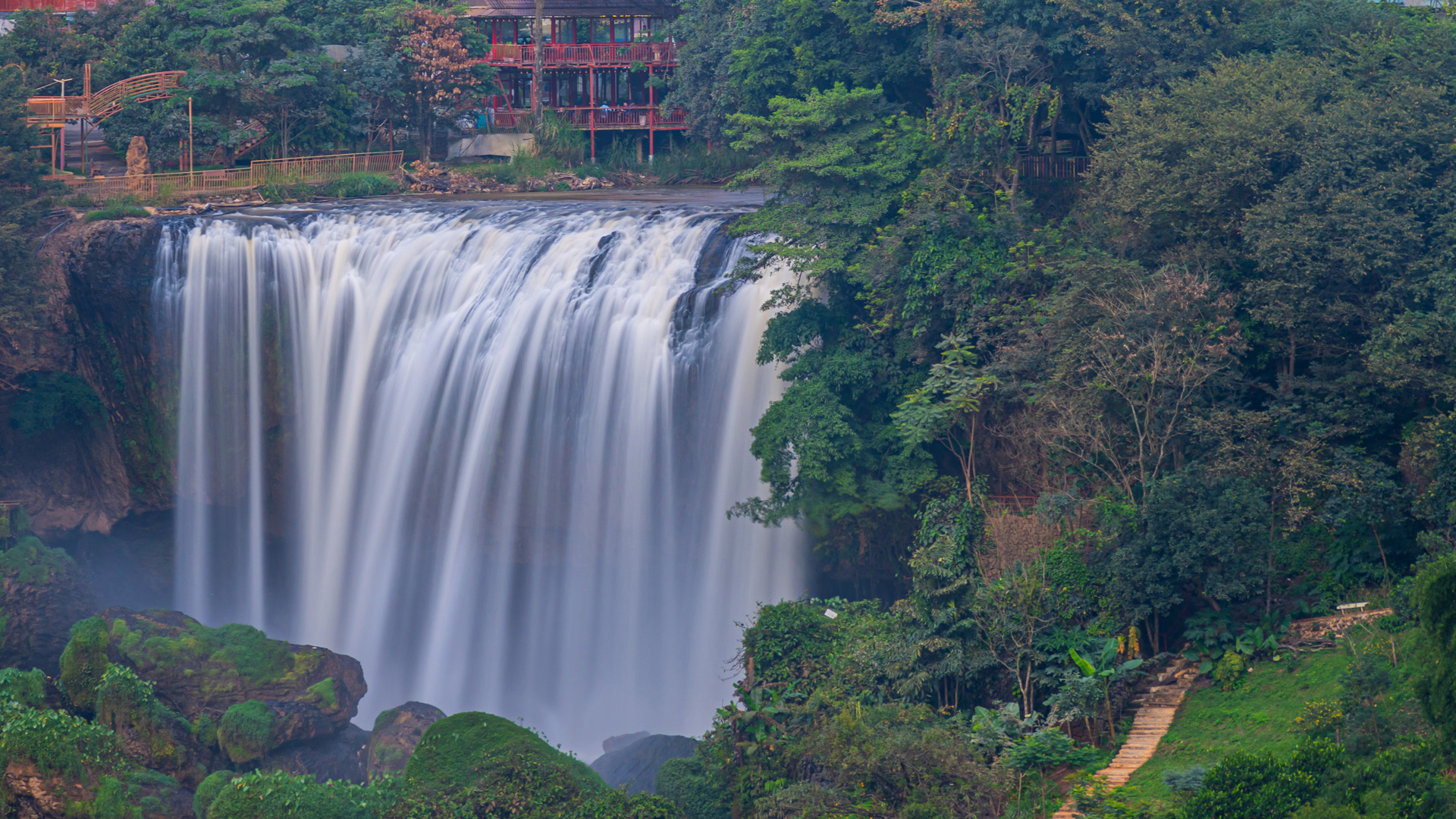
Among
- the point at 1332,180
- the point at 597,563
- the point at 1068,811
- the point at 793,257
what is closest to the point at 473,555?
the point at 597,563

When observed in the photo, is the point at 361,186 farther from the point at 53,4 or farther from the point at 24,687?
the point at 53,4

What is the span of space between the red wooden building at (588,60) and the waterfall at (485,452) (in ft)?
61.9

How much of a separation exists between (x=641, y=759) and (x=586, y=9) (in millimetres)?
36797

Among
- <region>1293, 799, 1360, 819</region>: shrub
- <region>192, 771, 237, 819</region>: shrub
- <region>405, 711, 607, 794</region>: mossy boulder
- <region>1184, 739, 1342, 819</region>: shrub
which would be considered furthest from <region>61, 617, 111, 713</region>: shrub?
<region>1293, 799, 1360, 819</region>: shrub

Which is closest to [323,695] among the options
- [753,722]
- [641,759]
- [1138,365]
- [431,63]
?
[641,759]

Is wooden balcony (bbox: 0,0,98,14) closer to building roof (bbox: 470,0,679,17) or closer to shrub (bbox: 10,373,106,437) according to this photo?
building roof (bbox: 470,0,679,17)

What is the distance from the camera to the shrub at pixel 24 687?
23922mm

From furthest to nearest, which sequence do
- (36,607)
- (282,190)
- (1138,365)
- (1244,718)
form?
(282,190), (36,607), (1138,365), (1244,718)

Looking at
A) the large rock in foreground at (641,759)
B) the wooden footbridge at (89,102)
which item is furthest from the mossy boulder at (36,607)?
the wooden footbridge at (89,102)

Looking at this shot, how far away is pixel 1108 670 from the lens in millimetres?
19391

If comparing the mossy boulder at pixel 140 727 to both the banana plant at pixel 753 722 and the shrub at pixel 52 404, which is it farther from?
the shrub at pixel 52 404

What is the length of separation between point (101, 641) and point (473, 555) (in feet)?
26.5

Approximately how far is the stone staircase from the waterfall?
33.2 ft

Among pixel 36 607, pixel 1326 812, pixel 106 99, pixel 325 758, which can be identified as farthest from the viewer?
pixel 106 99
